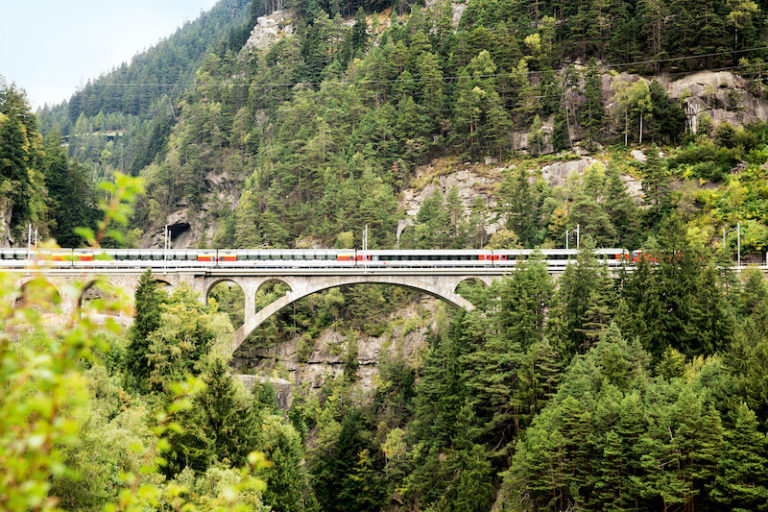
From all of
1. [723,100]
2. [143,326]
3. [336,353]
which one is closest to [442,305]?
[336,353]

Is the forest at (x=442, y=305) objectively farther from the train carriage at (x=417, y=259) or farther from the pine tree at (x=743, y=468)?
the train carriage at (x=417, y=259)

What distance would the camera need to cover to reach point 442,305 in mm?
55906

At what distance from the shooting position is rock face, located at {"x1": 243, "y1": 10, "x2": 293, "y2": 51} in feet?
366

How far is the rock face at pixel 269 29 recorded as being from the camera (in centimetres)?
11144

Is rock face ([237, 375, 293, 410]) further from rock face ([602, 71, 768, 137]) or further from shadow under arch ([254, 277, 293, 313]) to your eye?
rock face ([602, 71, 768, 137])

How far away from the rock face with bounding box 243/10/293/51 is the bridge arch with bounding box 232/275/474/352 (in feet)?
232

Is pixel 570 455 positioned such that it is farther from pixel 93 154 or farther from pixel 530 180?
pixel 93 154

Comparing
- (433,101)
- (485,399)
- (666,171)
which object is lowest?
(485,399)

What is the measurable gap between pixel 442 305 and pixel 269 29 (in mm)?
74288

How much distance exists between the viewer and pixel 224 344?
137 feet

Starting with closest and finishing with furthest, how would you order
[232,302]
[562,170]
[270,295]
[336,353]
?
1. [270,295]
2. [336,353]
3. [562,170]
4. [232,302]

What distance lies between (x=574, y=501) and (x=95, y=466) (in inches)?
812

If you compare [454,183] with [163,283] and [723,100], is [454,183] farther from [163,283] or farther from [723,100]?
[163,283]

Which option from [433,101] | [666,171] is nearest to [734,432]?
[666,171]
